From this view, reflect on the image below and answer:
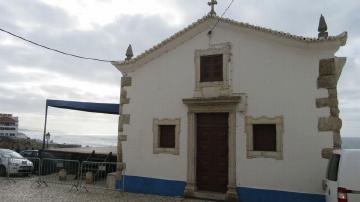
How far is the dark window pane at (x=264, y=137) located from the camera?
9868 mm

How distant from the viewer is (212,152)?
10.8m

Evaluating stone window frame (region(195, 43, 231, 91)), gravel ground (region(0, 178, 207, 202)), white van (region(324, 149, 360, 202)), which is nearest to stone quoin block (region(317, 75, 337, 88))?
stone window frame (region(195, 43, 231, 91))

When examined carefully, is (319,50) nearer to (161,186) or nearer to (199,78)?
(199,78)

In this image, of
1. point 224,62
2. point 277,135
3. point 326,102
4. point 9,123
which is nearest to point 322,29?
point 326,102

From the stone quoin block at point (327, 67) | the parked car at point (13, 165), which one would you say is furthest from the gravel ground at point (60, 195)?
the stone quoin block at point (327, 67)

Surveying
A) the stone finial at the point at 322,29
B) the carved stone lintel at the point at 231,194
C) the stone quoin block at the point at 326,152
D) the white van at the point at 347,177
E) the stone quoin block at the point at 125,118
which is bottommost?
the carved stone lintel at the point at 231,194

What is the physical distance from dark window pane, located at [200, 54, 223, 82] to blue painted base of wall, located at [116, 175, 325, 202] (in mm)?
3300

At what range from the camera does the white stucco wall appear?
9.41 m

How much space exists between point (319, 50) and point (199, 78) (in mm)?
3549

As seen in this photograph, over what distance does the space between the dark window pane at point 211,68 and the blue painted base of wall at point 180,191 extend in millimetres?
3300

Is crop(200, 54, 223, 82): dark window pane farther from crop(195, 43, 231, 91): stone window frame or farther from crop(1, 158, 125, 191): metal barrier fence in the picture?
crop(1, 158, 125, 191): metal barrier fence

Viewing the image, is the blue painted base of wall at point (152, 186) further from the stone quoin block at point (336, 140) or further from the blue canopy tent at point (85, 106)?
the stone quoin block at point (336, 140)

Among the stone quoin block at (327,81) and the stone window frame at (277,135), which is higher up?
the stone quoin block at (327,81)

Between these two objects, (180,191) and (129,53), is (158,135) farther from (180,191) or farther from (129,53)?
(129,53)
